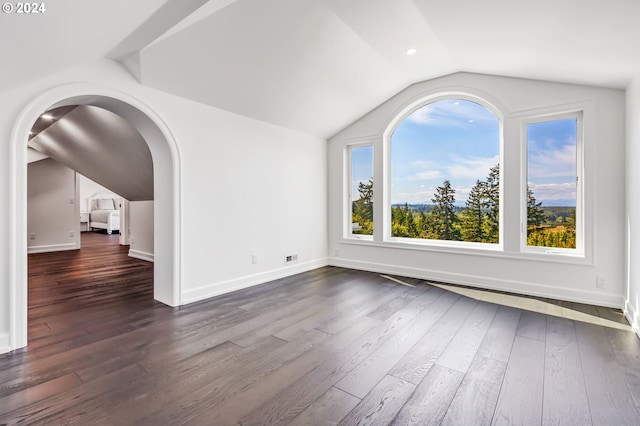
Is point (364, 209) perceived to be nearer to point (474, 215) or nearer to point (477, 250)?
point (474, 215)

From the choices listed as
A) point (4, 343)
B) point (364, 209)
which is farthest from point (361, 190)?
point (4, 343)

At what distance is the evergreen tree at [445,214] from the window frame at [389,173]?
12 cm

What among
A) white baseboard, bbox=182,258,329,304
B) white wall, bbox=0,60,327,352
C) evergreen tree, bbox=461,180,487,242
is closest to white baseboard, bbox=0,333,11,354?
white wall, bbox=0,60,327,352

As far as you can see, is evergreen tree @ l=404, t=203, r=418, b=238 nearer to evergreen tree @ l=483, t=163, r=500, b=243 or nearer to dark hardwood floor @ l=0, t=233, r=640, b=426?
evergreen tree @ l=483, t=163, r=500, b=243

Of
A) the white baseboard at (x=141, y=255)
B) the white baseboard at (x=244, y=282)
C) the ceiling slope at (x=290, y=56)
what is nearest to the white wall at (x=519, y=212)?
the ceiling slope at (x=290, y=56)

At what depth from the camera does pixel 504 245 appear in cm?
388

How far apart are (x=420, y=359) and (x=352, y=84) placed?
10.9 ft

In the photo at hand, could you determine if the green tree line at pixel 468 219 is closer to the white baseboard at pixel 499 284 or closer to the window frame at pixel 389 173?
the window frame at pixel 389 173

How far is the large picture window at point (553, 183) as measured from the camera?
356cm

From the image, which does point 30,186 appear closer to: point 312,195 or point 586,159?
point 312,195

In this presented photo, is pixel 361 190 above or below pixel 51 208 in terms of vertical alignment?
above

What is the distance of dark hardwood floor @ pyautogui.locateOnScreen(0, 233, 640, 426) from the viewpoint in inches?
63.9

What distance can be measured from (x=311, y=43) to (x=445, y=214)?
2978 mm

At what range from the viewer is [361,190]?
17.2ft
